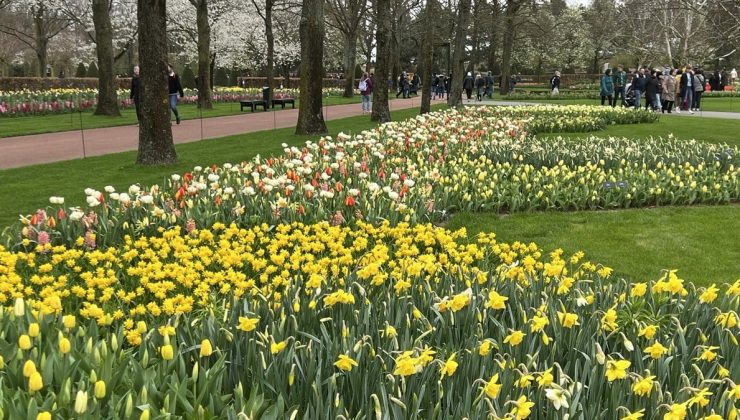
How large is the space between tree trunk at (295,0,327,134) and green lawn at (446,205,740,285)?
7449 millimetres

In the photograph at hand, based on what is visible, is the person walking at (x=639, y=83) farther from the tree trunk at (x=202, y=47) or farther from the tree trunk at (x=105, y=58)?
the tree trunk at (x=105, y=58)

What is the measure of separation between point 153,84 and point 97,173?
1.49 meters

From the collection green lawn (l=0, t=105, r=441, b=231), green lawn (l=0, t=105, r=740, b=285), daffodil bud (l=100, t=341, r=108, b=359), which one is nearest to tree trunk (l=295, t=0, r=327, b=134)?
green lawn (l=0, t=105, r=441, b=231)

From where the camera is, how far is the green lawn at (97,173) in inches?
299

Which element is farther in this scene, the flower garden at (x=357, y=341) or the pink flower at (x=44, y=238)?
the pink flower at (x=44, y=238)

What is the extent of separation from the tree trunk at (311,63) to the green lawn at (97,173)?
0.54 m

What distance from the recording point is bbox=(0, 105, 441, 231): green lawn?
7.59m

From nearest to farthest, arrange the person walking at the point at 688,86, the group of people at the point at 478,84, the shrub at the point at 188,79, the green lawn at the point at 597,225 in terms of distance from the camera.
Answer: the green lawn at the point at 597,225 → the person walking at the point at 688,86 → the group of people at the point at 478,84 → the shrub at the point at 188,79

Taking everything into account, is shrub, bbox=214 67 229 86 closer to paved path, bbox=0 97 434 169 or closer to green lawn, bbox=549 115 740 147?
paved path, bbox=0 97 434 169

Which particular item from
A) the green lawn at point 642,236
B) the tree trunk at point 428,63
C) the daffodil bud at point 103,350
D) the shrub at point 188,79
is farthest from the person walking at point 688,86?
the shrub at point 188,79

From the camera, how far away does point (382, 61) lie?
57.9ft

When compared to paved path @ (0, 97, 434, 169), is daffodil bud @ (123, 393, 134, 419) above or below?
below

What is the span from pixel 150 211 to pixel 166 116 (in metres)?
4.58

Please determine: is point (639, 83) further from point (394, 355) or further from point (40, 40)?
point (40, 40)
